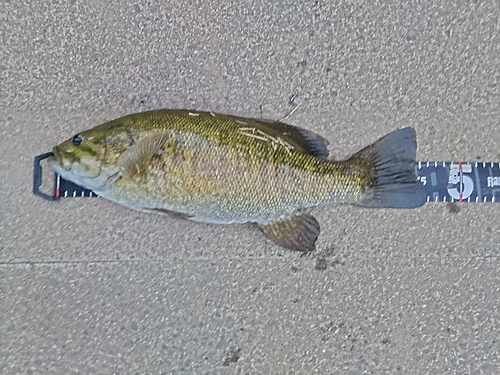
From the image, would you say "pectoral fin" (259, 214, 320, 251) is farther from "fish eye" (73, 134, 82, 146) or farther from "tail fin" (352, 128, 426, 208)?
"fish eye" (73, 134, 82, 146)

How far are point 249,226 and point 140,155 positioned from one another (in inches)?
22.7

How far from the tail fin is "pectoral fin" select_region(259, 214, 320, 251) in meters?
0.24

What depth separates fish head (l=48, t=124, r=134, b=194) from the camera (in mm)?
1695

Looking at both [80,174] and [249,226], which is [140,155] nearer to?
[80,174]

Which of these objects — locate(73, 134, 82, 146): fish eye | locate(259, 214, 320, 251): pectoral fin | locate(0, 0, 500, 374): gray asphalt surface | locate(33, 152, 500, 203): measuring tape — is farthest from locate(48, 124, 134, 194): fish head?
locate(33, 152, 500, 203): measuring tape

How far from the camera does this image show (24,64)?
1.98 meters

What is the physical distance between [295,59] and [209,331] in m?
1.29

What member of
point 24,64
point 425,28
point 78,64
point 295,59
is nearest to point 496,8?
point 425,28

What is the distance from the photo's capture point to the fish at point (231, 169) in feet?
5.58

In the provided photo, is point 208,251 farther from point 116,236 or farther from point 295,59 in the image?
point 295,59

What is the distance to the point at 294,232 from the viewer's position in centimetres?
185

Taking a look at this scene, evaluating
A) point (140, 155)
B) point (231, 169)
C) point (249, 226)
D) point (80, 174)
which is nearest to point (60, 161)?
point (80, 174)

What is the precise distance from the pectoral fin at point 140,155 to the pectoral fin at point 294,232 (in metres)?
0.53

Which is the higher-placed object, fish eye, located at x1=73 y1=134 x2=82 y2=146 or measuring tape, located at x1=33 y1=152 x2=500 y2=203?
fish eye, located at x1=73 y1=134 x2=82 y2=146
